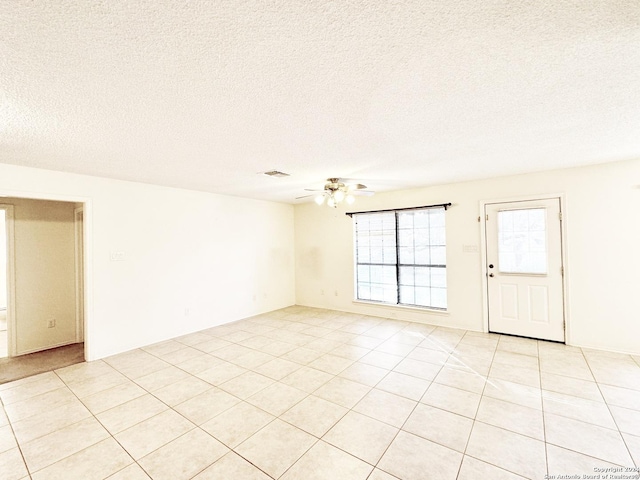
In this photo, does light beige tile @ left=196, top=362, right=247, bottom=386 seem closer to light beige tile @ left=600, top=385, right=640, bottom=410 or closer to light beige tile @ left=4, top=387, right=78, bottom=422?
light beige tile @ left=4, top=387, right=78, bottom=422

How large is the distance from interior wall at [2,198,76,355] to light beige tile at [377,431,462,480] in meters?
5.08

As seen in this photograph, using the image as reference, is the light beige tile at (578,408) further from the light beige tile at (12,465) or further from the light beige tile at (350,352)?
the light beige tile at (12,465)

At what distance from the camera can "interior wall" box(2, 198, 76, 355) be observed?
403 cm

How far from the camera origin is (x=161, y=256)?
4.42 metres

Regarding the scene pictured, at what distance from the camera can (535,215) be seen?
4.03m

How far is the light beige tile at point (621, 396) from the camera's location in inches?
95.8

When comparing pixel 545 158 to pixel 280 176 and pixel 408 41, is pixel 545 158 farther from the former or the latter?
pixel 280 176

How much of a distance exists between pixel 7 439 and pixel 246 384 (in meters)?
1.81

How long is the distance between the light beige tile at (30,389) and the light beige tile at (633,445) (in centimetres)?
491

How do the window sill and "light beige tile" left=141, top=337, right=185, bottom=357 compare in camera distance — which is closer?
"light beige tile" left=141, top=337, right=185, bottom=357

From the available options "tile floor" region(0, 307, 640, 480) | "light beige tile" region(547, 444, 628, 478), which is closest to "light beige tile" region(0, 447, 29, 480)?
"tile floor" region(0, 307, 640, 480)

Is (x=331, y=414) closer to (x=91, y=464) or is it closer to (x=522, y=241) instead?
(x=91, y=464)

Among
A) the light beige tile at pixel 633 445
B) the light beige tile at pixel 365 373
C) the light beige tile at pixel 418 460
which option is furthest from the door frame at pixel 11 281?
the light beige tile at pixel 633 445

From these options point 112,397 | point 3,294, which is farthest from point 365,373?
point 3,294
